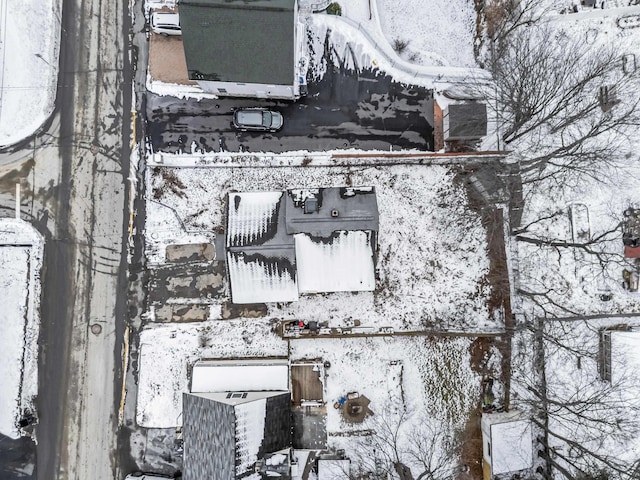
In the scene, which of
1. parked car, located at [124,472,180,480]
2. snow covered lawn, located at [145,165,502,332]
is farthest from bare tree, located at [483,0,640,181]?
parked car, located at [124,472,180,480]

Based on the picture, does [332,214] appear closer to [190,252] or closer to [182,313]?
[190,252]

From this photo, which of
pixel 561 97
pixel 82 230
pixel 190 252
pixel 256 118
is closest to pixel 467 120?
pixel 561 97

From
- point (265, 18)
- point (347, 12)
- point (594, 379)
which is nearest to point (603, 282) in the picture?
point (594, 379)

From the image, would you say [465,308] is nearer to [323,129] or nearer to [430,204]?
[430,204]

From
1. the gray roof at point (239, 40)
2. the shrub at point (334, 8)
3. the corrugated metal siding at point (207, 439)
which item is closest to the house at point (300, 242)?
the corrugated metal siding at point (207, 439)

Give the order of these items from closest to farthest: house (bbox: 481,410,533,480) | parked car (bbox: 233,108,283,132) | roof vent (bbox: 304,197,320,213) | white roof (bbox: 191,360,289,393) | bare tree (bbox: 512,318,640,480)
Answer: roof vent (bbox: 304,197,320,213)
white roof (bbox: 191,360,289,393)
house (bbox: 481,410,533,480)
bare tree (bbox: 512,318,640,480)
parked car (bbox: 233,108,283,132)

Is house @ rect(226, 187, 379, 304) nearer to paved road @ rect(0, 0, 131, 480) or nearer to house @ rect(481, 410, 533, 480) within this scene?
paved road @ rect(0, 0, 131, 480)
